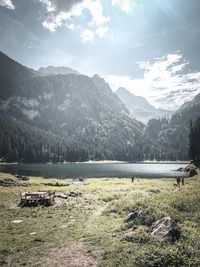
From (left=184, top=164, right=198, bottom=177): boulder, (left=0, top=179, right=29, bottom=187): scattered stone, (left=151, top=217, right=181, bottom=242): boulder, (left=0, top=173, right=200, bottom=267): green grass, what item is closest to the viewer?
(left=0, top=173, right=200, bottom=267): green grass

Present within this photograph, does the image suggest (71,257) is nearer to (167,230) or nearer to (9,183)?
(167,230)

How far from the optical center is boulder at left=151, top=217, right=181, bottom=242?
20141 millimetres

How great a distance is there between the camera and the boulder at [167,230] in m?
20.1

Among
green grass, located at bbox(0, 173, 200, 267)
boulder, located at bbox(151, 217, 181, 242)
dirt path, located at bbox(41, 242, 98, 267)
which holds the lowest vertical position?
dirt path, located at bbox(41, 242, 98, 267)

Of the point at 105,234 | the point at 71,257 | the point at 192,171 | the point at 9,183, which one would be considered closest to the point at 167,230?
the point at 105,234

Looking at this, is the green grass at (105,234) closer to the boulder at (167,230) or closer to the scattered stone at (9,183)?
the boulder at (167,230)

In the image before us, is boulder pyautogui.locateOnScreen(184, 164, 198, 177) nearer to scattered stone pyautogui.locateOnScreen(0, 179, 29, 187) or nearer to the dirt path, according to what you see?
scattered stone pyautogui.locateOnScreen(0, 179, 29, 187)

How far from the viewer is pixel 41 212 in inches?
1356

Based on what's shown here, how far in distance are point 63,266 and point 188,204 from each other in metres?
17.1

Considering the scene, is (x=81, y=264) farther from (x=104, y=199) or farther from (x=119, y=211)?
(x=104, y=199)

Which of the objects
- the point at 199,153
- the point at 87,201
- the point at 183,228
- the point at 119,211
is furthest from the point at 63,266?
the point at 199,153

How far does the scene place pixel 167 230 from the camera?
67.6ft

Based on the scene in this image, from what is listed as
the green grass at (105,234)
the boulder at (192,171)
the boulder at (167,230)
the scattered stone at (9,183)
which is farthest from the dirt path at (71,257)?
the boulder at (192,171)

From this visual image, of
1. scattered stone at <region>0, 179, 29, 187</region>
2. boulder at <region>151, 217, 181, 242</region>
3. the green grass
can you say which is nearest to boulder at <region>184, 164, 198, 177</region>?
scattered stone at <region>0, 179, 29, 187</region>
